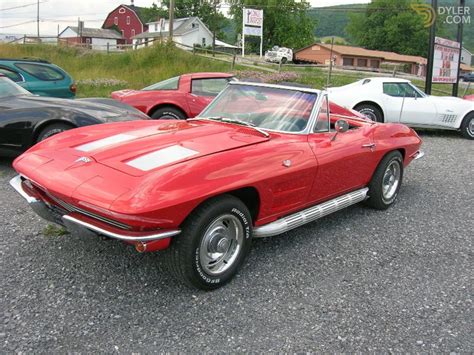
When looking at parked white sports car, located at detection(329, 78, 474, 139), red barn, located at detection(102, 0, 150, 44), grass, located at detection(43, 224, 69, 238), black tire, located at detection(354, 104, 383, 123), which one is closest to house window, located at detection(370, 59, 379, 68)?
red barn, located at detection(102, 0, 150, 44)

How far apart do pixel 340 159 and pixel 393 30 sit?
89.6 metres

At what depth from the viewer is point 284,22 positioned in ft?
228

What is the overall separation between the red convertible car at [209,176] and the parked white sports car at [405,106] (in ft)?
20.2

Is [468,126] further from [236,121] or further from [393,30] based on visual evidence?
[393,30]

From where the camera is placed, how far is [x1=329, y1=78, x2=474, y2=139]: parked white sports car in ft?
34.3

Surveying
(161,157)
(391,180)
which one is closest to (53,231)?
(161,157)

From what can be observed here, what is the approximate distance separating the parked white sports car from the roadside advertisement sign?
14.3 ft

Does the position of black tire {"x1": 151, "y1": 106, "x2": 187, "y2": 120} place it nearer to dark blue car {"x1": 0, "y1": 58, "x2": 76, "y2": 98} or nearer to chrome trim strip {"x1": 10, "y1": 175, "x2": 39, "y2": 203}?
dark blue car {"x1": 0, "y1": 58, "x2": 76, "y2": 98}

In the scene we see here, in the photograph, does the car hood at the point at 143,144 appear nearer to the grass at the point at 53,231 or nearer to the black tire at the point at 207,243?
the black tire at the point at 207,243

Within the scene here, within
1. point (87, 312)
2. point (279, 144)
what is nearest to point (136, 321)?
point (87, 312)

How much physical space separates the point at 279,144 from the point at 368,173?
4.90 ft

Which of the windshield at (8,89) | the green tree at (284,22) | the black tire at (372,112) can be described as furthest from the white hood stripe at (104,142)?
the green tree at (284,22)

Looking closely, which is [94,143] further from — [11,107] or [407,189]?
[407,189]

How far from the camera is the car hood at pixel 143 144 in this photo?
3091 millimetres
